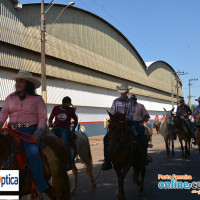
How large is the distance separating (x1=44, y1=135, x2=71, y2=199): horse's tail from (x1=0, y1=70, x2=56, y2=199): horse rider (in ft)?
0.43

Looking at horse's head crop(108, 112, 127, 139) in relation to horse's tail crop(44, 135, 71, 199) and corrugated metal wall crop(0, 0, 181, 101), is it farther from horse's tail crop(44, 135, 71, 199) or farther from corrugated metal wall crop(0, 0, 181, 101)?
corrugated metal wall crop(0, 0, 181, 101)

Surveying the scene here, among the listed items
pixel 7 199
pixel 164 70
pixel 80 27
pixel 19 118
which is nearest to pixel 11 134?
pixel 19 118

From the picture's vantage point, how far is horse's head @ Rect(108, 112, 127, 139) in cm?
612

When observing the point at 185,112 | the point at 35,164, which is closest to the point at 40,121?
Result: the point at 35,164

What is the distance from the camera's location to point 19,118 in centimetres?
412

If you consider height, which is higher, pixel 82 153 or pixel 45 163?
pixel 45 163

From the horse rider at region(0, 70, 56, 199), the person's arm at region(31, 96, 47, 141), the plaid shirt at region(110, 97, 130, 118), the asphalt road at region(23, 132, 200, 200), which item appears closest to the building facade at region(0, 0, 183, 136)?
the asphalt road at region(23, 132, 200, 200)

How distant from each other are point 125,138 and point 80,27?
A: 2371 cm

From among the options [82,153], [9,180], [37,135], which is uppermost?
[37,135]

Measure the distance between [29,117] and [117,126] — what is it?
2532 mm

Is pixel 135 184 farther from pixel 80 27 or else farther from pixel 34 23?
pixel 80 27

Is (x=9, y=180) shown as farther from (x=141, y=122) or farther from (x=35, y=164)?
(x=141, y=122)

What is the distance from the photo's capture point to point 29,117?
4168mm

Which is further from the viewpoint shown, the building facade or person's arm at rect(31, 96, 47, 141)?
the building facade
